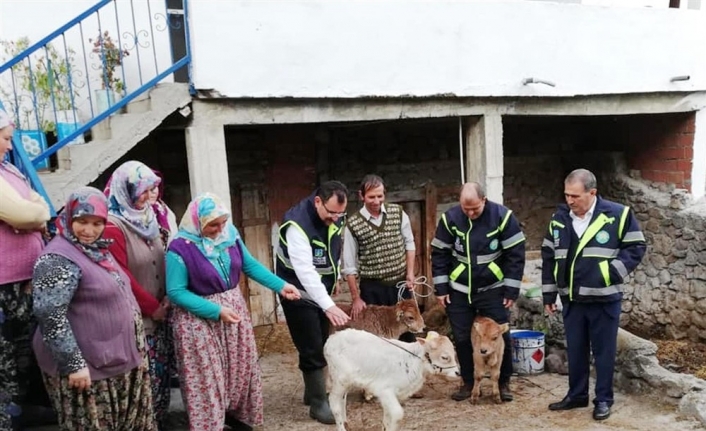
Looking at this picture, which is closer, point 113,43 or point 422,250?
point 113,43

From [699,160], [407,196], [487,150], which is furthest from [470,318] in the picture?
[699,160]

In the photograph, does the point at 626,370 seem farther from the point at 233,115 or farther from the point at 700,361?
the point at 233,115

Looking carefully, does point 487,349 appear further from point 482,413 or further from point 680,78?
point 680,78

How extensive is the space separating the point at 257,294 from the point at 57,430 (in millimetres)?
3803

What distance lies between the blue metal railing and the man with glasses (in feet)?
6.37

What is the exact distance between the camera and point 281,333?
7340 mm

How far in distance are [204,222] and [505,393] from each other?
9.22 ft

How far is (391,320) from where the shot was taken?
4672 millimetres

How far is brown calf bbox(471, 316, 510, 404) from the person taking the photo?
4398 millimetres

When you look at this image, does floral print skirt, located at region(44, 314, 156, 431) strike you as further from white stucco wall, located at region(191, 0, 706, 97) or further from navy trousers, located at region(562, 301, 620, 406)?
navy trousers, located at region(562, 301, 620, 406)

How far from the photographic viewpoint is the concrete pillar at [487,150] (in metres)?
6.45

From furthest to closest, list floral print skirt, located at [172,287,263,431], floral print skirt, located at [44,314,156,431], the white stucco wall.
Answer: the white stucco wall
floral print skirt, located at [172,287,263,431]
floral print skirt, located at [44,314,156,431]

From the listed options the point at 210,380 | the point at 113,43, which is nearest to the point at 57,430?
the point at 210,380

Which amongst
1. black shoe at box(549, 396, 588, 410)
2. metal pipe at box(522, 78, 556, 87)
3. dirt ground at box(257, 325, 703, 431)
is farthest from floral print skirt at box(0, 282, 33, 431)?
metal pipe at box(522, 78, 556, 87)
